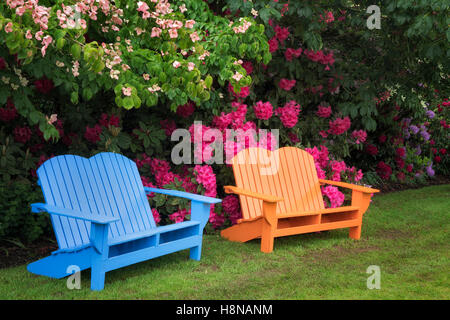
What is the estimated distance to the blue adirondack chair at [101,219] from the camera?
3285 mm

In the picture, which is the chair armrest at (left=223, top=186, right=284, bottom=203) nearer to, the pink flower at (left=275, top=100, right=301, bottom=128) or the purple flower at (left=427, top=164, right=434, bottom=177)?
the pink flower at (left=275, top=100, right=301, bottom=128)

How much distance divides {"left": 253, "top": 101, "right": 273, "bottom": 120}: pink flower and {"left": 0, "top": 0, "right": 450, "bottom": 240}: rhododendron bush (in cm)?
1

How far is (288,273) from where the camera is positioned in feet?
12.7

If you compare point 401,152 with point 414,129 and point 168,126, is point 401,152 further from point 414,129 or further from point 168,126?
point 168,126

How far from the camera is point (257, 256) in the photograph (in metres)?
4.29

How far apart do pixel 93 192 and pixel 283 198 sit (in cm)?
166

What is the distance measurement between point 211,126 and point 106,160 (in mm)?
1450

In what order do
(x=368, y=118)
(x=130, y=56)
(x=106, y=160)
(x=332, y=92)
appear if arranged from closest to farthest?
(x=130, y=56) → (x=106, y=160) → (x=368, y=118) → (x=332, y=92)

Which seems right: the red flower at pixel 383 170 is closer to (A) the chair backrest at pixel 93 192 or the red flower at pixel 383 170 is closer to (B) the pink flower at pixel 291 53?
(B) the pink flower at pixel 291 53

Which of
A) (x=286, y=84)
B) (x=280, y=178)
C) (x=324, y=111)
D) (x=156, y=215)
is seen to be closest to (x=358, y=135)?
(x=324, y=111)

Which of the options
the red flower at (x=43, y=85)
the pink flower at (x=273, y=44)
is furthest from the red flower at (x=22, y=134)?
the pink flower at (x=273, y=44)

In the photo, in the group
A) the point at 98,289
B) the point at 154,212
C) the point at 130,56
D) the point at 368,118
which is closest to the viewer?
the point at 98,289
